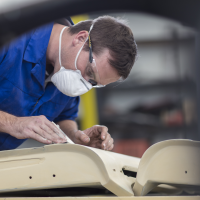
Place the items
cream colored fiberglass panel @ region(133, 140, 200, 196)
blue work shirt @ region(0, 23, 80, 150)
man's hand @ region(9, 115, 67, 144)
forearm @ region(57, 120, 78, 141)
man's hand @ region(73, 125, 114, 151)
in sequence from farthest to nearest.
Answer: forearm @ region(57, 120, 78, 141) < man's hand @ region(73, 125, 114, 151) < blue work shirt @ region(0, 23, 80, 150) < man's hand @ region(9, 115, 67, 144) < cream colored fiberglass panel @ region(133, 140, 200, 196)

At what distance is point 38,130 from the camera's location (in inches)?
35.2

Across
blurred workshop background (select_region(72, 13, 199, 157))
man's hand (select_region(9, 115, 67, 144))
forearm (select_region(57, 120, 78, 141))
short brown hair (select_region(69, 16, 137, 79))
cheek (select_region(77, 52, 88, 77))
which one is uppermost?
short brown hair (select_region(69, 16, 137, 79))

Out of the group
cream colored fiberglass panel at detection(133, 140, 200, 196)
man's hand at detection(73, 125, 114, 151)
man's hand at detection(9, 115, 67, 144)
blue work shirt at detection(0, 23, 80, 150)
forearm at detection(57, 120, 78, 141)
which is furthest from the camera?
forearm at detection(57, 120, 78, 141)

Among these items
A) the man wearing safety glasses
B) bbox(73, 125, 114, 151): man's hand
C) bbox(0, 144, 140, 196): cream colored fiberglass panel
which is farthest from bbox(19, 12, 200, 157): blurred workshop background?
bbox(0, 144, 140, 196): cream colored fiberglass panel

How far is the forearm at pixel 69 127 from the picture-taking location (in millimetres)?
1461

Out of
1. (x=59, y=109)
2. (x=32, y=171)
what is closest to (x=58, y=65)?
(x=59, y=109)

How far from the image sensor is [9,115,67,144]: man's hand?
2.89ft

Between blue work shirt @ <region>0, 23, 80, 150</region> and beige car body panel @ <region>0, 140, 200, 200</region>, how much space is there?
20.9 inches

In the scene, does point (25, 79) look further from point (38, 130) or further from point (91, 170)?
point (91, 170)

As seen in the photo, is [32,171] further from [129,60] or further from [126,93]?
[126,93]

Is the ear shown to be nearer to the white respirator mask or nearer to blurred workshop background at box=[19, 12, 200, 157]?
the white respirator mask

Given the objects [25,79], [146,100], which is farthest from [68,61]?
[146,100]

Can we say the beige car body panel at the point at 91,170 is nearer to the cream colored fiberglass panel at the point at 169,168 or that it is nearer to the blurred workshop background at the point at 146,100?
the cream colored fiberglass panel at the point at 169,168

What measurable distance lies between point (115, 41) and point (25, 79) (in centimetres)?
48
